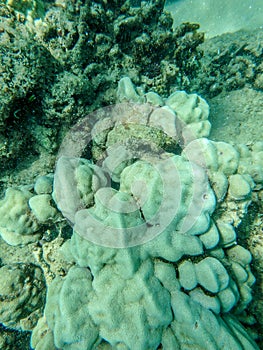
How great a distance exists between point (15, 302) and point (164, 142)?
8.23ft

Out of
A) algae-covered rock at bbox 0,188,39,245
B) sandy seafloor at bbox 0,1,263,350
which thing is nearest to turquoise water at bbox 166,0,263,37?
sandy seafloor at bbox 0,1,263,350

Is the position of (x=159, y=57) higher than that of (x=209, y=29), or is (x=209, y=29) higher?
(x=209, y=29)

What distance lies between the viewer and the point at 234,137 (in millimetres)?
3373

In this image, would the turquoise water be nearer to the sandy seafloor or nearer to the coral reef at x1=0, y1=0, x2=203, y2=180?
the sandy seafloor

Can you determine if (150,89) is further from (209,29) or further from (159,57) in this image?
(209,29)

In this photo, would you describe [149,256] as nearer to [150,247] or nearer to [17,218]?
[150,247]

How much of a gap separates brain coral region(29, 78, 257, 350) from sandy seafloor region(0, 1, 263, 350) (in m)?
0.34

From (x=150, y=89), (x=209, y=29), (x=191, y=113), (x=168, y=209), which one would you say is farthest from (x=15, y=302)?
(x=209, y=29)

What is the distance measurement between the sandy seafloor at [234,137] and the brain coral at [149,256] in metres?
0.34

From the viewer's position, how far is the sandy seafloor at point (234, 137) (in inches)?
105

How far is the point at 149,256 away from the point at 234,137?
2.31 metres

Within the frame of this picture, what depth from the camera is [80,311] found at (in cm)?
200

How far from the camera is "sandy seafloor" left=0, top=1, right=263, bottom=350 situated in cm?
266

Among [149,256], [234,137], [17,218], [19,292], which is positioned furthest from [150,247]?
[234,137]
